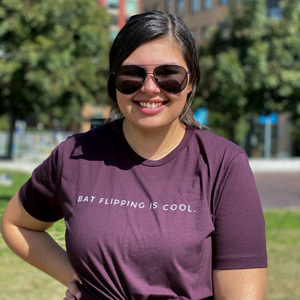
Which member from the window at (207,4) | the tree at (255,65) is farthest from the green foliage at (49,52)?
the window at (207,4)

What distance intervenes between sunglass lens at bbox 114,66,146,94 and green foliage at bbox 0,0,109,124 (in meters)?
13.6

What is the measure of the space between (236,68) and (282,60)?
2064 millimetres

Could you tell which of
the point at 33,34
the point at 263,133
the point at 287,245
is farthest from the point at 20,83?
the point at 263,133

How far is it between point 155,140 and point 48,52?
1513 centimetres

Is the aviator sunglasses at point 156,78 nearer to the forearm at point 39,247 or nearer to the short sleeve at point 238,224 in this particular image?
the short sleeve at point 238,224

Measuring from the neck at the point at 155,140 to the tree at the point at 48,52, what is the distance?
44.7 feet

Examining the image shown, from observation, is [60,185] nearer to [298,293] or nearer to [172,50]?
[172,50]

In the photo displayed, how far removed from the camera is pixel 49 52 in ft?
53.0

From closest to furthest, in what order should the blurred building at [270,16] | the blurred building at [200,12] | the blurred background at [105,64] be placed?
the blurred background at [105,64], the blurred building at [270,16], the blurred building at [200,12]

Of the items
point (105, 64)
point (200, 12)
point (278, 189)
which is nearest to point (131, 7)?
point (200, 12)

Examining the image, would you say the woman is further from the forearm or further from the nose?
the forearm

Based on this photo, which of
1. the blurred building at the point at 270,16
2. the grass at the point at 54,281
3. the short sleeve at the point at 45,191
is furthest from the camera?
the blurred building at the point at 270,16

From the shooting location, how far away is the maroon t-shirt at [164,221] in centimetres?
152

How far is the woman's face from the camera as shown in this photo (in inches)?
65.2
